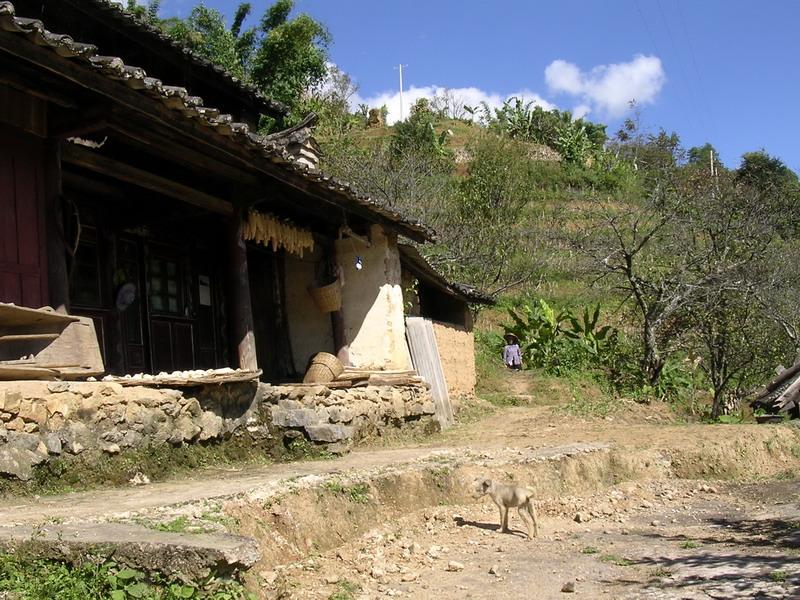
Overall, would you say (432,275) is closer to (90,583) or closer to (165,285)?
(165,285)

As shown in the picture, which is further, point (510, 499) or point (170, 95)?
point (510, 499)

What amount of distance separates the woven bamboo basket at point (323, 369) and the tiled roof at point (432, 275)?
2.91 metres

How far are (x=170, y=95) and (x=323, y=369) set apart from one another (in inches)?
192

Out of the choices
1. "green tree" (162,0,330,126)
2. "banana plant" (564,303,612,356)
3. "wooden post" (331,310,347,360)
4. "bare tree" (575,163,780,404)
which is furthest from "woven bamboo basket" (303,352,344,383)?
"green tree" (162,0,330,126)

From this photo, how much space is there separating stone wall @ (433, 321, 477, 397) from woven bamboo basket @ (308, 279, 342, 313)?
3615 mm

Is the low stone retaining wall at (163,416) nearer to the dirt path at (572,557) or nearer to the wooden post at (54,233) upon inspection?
the wooden post at (54,233)

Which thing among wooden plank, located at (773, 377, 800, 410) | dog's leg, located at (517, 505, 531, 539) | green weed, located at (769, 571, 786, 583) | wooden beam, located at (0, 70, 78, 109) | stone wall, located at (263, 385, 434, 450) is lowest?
green weed, located at (769, 571, 786, 583)

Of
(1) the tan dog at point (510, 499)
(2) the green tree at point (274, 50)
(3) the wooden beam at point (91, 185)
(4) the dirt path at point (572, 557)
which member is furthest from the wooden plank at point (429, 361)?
(2) the green tree at point (274, 50)

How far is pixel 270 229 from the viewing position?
1047 centimetres

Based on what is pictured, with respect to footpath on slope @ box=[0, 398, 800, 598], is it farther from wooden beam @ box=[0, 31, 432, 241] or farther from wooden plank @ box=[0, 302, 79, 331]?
wooden beam @ box=[0, 31, 432, 241]

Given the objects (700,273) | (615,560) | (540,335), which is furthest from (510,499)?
(540,335)

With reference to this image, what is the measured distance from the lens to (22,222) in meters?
7.23

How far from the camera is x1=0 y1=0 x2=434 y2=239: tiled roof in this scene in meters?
5.68

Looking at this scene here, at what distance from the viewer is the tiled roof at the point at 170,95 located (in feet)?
18.6
